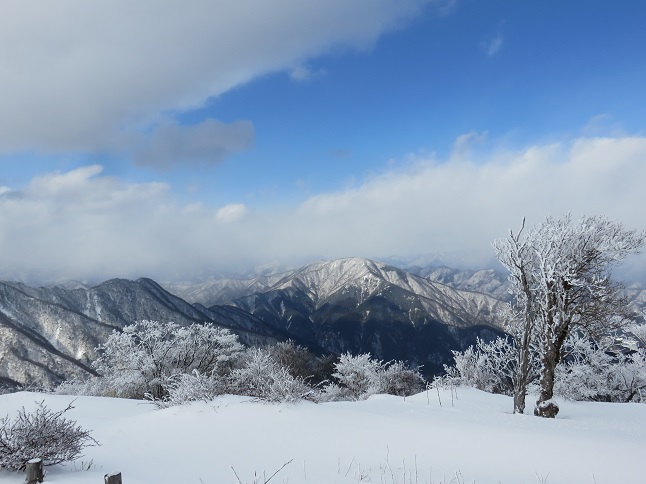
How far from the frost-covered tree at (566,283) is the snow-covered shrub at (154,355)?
83.2 feet

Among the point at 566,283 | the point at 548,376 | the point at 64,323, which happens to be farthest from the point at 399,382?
the point at 64,323

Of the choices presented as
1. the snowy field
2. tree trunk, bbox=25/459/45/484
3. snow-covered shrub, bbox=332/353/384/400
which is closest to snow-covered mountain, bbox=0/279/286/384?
snow-covered shrub, bbox=332/353/384/400

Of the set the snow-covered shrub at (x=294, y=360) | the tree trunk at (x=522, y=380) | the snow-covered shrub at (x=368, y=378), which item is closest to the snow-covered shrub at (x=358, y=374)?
the snow-covered shrub at (x=368, y=378)

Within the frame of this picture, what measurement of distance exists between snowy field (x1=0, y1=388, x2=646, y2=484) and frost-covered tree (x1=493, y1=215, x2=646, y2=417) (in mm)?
2309

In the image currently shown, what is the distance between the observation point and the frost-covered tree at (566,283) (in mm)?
13148

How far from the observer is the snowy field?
744cm

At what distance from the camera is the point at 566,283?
13.5 metres

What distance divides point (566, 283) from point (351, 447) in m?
9.10

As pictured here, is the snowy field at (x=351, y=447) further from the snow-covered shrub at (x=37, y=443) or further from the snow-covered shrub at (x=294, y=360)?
the snow-covered shrub at (x=294, y=360)

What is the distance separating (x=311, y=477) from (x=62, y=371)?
436 ft

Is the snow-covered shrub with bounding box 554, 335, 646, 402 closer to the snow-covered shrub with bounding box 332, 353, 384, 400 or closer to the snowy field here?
the snowy field

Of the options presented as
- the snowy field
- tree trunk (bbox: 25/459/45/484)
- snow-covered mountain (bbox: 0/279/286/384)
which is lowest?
snow-covered mountain (bbox: 0/279/286/384)

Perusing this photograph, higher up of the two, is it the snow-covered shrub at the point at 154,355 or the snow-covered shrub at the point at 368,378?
the snow-covered shrub at the point at 154,355

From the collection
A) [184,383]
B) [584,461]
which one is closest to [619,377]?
[584,461]
